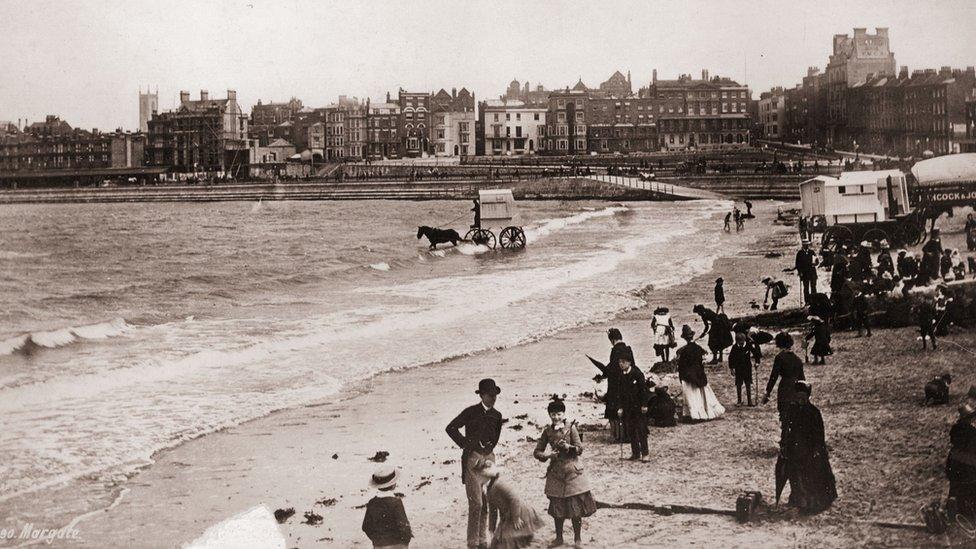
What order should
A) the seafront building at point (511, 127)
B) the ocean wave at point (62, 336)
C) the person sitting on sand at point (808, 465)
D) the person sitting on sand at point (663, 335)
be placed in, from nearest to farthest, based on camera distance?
the person sitting on sand at point (808, 465) → the person sitting on sand at point (663, 335) → the ocean wave at point (62, 336) → the seafront building at point (511, 127)

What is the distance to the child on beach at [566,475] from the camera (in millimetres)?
7676

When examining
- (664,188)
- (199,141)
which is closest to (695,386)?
(664,188)

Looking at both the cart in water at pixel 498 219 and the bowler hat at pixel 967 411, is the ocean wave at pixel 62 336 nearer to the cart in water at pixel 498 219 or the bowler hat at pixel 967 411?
the bowler hat at pixel 967 411

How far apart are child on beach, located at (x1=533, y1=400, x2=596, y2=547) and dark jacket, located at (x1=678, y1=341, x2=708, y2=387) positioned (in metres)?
3.51

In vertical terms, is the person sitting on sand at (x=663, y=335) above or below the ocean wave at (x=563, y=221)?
below

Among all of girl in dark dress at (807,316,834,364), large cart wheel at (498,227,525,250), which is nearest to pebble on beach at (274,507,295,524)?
girl in dark dress at (807,316,834,364)

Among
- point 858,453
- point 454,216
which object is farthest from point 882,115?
point 454,216

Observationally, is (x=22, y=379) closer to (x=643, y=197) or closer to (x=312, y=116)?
(x=643, y=197)

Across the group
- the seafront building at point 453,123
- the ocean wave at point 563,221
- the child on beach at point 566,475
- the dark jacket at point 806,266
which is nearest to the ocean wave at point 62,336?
the child on beach at point 566,475

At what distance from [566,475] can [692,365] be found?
368cm

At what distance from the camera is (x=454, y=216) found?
6969 centimetres

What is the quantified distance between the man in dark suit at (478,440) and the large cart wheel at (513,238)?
33.3 m

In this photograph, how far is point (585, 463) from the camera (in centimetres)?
997

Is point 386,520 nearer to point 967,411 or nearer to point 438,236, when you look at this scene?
point 967,411
